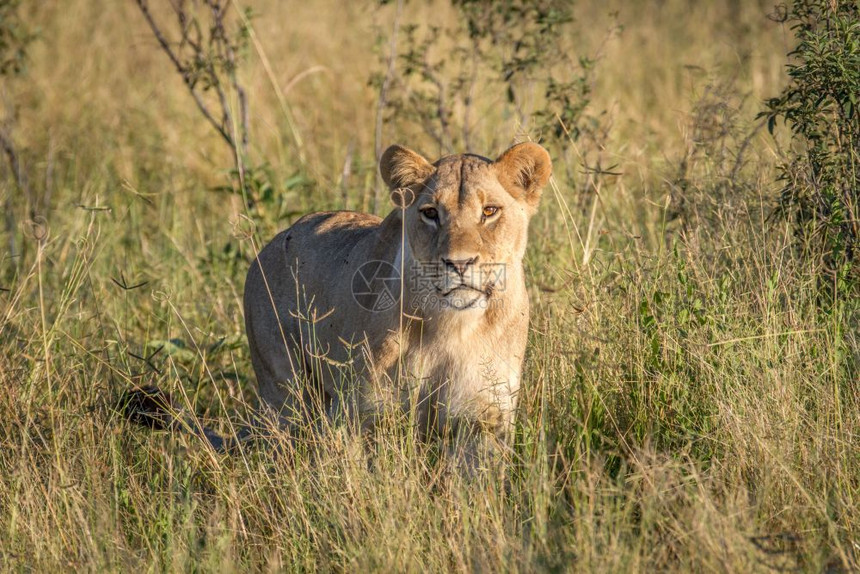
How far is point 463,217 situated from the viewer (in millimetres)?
3635

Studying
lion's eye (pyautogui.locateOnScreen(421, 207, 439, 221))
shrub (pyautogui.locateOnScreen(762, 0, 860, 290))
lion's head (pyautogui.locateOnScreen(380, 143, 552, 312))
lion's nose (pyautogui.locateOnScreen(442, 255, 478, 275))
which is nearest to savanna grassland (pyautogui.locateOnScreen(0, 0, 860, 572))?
shrub (pyautogui.locateOnScreen(762, 0, 860, 290))

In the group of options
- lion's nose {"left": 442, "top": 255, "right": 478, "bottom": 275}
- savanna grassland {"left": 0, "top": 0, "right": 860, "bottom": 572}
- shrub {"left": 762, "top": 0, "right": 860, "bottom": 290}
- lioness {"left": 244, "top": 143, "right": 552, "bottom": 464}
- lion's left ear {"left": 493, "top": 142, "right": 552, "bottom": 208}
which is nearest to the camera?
savanna grassland {"left": 0, "top": 0, "right": 860, "bottom": 572}

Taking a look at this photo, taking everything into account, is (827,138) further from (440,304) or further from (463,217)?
(440,304)

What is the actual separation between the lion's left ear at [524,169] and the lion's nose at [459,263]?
501mm

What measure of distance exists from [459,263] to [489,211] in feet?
1.14

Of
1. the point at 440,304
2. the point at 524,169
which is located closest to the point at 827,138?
the point at 524,169

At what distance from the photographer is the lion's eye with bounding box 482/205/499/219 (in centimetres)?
371

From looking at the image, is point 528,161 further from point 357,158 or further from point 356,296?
point 357,158

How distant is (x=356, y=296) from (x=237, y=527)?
99 centimetres

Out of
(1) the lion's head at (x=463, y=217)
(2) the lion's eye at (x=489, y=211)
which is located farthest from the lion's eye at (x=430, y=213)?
(2) the lion's eye at (x=489, y=211)

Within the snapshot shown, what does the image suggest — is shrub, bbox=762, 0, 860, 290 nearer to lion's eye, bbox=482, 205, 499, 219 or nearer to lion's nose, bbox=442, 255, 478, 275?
lion's eye, bbox=482, 205, 499, 219

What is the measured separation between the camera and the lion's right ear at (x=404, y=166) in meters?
3.89

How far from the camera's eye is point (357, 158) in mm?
7113

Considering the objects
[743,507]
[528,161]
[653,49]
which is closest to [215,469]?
[528,161]
